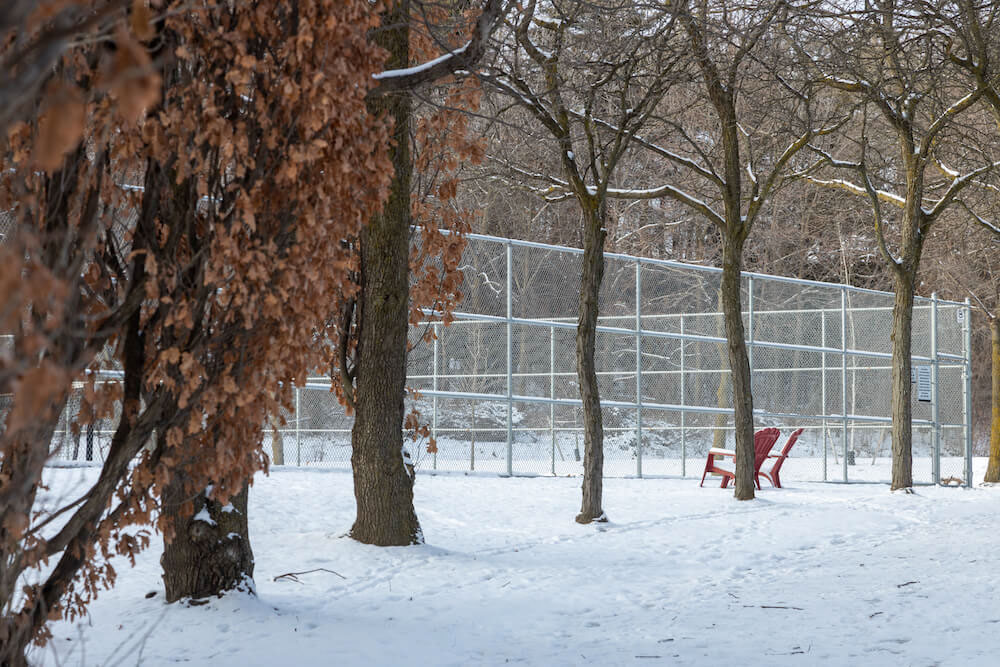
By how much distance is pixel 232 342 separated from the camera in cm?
390

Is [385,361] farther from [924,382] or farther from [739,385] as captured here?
[924,382]

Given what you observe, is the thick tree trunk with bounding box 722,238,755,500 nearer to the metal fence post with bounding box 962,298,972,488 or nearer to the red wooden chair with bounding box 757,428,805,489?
the red wooden chair with bounding box 757,428,805,489

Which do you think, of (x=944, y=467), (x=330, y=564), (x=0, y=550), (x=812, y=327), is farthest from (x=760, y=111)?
(x=944, y=467)

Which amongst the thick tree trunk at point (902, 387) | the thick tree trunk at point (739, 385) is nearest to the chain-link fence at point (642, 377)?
the thick tree trunk at point (902, 387)

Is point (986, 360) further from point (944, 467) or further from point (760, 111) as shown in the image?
point (760, 111)

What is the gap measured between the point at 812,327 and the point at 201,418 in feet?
52.6

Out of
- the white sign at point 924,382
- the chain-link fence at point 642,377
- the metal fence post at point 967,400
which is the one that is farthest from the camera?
the metal fence post at point 967,400

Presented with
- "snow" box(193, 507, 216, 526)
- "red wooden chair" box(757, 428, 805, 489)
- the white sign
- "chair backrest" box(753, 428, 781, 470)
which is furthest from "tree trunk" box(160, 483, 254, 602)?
the white sign

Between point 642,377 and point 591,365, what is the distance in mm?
7180

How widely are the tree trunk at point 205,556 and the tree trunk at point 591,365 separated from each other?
468 cm

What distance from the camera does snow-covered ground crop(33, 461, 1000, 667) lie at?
5191 mm

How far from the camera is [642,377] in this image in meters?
17.2

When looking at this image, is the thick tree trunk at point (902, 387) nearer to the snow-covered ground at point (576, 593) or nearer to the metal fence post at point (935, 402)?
the snow-covered ground at point (576, 593)

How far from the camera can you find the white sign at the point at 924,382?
671 inches
